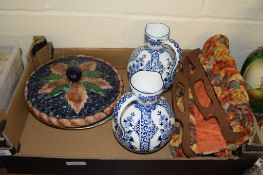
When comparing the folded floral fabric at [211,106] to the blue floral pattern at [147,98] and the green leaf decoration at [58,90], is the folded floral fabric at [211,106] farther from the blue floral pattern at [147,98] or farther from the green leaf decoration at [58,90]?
the green leaf decoration at [58,90]

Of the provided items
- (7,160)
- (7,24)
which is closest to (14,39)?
(7,24)

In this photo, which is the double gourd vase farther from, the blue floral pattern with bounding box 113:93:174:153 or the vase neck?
the vase neck

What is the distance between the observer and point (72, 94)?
75 cm

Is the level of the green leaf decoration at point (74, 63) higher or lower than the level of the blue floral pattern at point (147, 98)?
lower

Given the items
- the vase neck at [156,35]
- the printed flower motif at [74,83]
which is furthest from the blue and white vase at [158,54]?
the printed flower motif at [74,83]

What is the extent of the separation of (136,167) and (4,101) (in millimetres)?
389

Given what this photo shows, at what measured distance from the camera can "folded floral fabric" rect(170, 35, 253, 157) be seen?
0.67m

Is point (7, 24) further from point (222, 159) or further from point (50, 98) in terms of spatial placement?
point (222, 159)

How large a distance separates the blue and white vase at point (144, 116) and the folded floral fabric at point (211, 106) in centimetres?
6

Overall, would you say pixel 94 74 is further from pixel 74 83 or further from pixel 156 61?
pixel 156 61

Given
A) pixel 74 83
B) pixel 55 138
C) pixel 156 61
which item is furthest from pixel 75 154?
pixel 156 61

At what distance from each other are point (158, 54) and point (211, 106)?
191 millimetres

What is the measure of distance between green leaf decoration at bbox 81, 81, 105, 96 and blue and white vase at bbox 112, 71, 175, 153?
0.11 m

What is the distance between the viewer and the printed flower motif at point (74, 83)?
747 millimetres
